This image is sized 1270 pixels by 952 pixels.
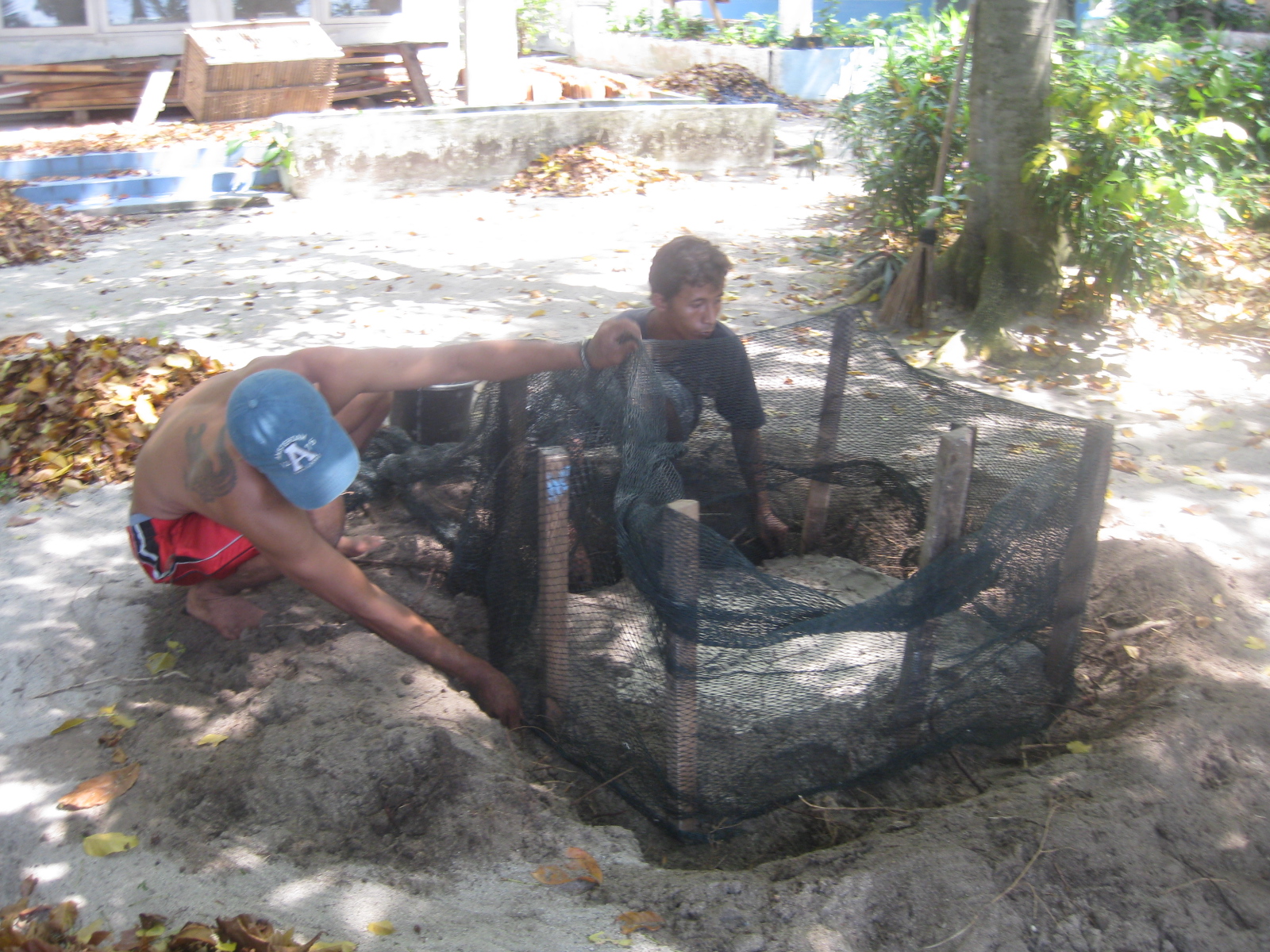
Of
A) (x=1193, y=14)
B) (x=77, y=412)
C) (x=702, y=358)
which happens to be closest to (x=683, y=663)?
(x=702, y=358)

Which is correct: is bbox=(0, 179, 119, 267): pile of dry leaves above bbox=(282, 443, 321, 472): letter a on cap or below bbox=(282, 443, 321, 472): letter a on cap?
below

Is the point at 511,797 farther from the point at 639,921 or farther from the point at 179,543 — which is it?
the point at 179,543

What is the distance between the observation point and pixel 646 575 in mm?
2365

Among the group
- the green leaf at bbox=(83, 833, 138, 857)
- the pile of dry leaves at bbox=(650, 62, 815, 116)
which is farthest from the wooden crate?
the green leaf at bbox=(83, 833, 138, 857)

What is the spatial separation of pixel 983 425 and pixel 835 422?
0.55 m

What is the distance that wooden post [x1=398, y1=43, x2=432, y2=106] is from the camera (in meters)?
13.5

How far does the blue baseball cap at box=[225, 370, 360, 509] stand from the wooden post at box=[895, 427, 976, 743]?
167 centimetres

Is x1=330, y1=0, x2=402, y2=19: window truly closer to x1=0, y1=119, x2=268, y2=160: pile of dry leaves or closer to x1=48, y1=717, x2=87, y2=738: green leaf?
x1=0, y1=119, x2=268, y2=160: pile of dry leaves

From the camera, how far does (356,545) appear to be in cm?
358

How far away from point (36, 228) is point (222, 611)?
6848mm

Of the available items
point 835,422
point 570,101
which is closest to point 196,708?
point 835,422

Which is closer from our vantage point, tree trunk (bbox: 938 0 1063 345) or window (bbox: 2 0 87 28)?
tree trunk (bbox: 938 0 1063 345)

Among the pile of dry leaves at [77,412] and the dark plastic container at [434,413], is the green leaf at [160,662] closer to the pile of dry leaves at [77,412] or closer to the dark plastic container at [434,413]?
the dark plastic container at [434,413]

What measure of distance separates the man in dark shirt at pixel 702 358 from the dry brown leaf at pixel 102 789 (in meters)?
1.88
